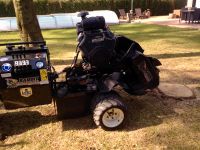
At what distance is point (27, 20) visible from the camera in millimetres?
8227

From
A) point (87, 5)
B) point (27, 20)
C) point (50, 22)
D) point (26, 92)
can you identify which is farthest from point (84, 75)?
point (87, 5)

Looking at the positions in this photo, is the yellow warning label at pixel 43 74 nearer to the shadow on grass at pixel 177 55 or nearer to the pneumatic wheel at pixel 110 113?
the pneumatic wheel at pixel 110 113

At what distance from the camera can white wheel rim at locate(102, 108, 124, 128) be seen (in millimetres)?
4598

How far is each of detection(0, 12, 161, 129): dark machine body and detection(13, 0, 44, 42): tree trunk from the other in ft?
11.4

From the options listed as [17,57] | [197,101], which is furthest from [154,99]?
[17,57]

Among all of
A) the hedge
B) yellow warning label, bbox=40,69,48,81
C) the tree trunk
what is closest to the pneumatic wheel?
Answer: yellow warning label, bbox=40,69,48,81

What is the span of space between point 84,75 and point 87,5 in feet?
99.1

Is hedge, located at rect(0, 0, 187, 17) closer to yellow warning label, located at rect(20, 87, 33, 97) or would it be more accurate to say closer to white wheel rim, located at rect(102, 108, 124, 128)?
yellow warning label, located at rect(20, 87, 33, 97)

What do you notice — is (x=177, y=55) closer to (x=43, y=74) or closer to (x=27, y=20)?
(x=27, y=20)

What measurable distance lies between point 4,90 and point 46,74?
664 millimetres

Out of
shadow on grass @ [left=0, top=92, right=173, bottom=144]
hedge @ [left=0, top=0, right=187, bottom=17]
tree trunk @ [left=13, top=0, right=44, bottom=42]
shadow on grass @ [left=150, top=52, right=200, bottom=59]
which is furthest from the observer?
hedge @ [left=0, top=0, right=187, bottom=17]

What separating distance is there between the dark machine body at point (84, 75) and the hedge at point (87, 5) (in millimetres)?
28625

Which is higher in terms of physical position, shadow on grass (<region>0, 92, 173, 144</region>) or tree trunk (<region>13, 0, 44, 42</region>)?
tree trunk (<region>13, 0, 44, 42</region>)

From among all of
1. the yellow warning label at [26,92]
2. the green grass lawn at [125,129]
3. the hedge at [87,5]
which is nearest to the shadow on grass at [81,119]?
the green grass lawn at [125,129]
